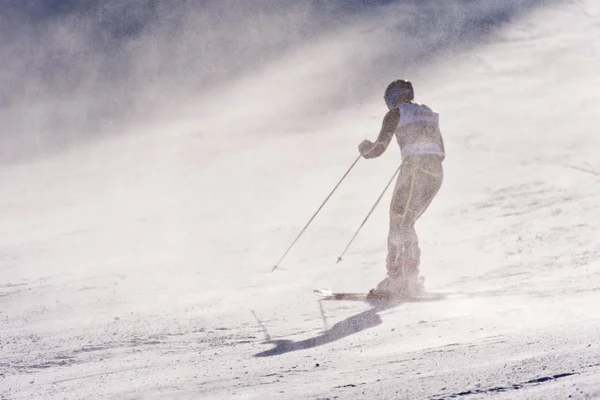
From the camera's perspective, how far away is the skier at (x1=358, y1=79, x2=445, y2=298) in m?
5.15

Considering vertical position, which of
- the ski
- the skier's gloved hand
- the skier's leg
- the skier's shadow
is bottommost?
the skier's shadow

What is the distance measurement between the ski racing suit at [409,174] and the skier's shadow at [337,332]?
1.75 feet

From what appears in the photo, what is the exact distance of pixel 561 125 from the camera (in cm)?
1794

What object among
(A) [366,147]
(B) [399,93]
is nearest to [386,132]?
(A) [366,147]

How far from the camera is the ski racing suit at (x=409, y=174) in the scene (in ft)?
16.9

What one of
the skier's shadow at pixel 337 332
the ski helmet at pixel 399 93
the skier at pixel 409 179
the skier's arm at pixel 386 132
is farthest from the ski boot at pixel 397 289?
the ski helmet at pixel 399 93

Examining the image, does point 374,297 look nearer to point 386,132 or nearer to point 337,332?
point 337,332

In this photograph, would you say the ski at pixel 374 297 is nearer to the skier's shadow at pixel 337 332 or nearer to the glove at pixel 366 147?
the skier's shadow at pixel 337 332

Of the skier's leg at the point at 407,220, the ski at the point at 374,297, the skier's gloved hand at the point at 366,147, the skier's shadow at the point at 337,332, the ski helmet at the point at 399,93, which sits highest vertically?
the ski helmet at the point at 399,93

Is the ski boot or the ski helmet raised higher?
the ski helmet

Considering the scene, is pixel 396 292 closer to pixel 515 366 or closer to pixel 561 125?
pixel 515 366

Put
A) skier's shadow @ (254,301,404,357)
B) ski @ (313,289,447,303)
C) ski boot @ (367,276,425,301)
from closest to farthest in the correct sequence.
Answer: skier's shadow @ (254,301,404,357), ski @ (313,289,447,303), ski boot @ (367,276,425,301)

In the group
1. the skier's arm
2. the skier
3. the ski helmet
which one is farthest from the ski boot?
the ski helmet

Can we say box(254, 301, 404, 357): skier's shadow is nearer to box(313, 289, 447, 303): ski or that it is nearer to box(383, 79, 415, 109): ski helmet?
box(313, 289, 447, 303): ski
